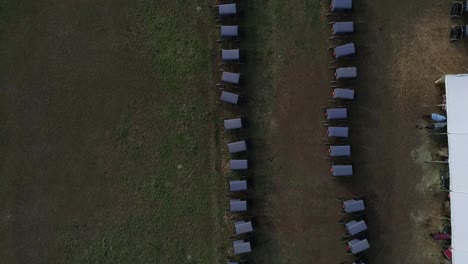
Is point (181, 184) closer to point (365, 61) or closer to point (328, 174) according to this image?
point (328, 174)

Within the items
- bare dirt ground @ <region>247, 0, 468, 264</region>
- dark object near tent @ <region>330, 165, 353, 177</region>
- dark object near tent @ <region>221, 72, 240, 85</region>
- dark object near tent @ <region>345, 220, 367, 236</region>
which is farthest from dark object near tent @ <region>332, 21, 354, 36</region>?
dark object near tent @ <region>345, 220, 367, 236</region>

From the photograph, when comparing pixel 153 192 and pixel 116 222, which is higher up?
pixel 153 192

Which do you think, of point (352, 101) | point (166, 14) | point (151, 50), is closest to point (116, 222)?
point (151, 50)

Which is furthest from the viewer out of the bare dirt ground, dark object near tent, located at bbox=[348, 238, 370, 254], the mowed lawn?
the mowed lawn

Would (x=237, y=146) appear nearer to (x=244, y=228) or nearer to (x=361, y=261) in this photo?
(x=244, y=228)

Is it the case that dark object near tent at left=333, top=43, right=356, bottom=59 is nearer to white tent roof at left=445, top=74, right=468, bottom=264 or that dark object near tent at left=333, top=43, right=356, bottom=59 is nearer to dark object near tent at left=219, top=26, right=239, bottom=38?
white tent roof at left=445, top=74, right=468, bottom=264

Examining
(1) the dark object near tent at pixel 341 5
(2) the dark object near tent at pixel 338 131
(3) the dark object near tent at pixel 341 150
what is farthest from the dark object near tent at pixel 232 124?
(1) the dark object near tent at pixel 341 5
